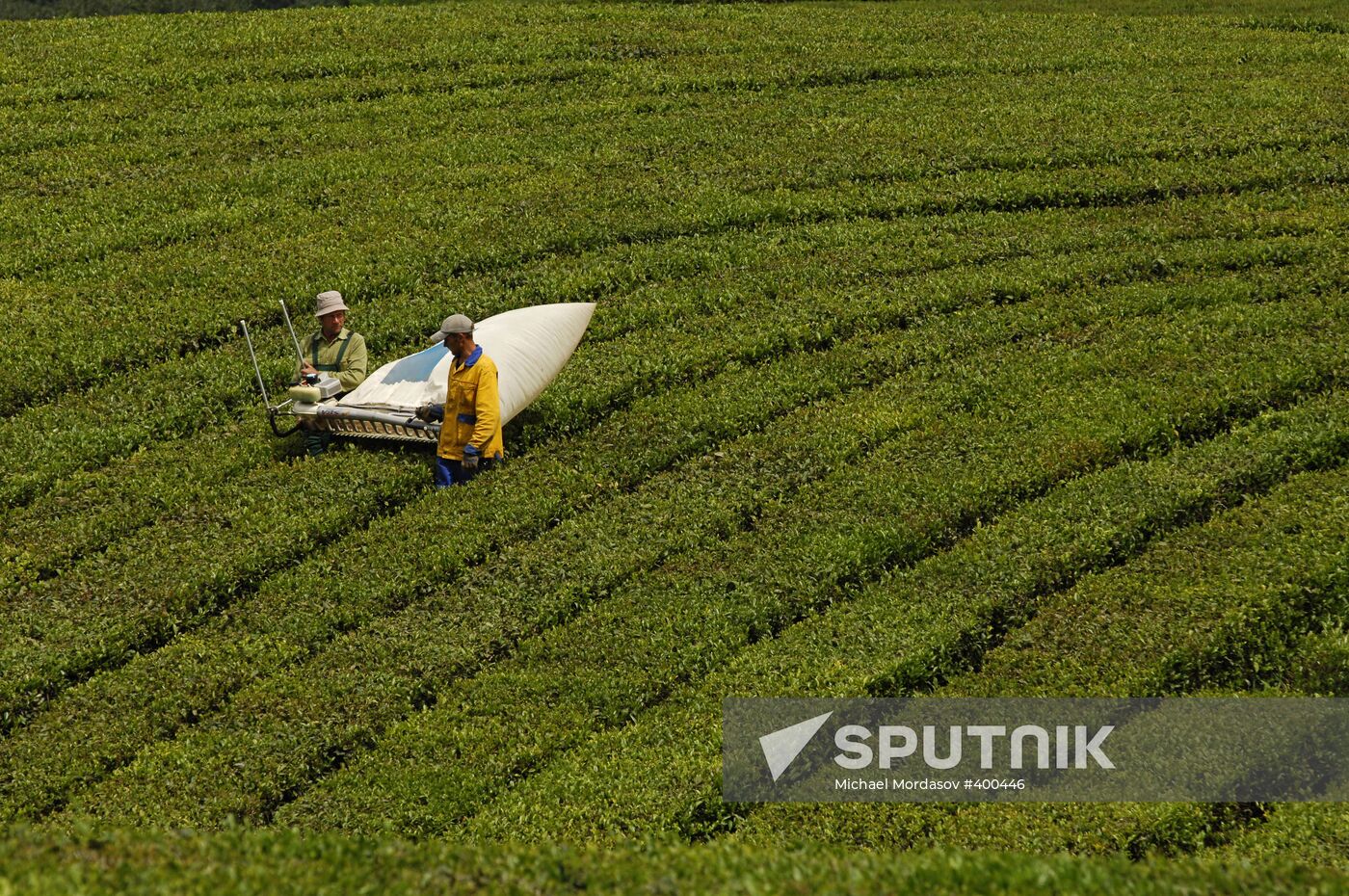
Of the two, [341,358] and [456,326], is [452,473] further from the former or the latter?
[341,358]

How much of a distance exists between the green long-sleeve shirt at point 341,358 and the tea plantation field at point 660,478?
1.30 meters

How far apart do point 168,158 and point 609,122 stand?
10970 mm

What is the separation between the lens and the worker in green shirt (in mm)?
19141

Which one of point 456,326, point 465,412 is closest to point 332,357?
point 465,412

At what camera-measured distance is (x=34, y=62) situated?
3741cm

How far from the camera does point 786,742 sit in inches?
531

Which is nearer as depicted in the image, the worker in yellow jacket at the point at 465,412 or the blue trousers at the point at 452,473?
the worker in yellow jacket at the point at 465,412

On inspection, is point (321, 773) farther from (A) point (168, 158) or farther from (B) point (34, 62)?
(B) point (34, 62)

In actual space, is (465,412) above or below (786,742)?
above

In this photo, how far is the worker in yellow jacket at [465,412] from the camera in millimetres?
17344

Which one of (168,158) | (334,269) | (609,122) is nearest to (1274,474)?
(334,269)

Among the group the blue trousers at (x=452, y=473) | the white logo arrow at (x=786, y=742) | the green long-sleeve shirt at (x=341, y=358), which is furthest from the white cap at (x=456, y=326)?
the white logo arrow at (x=786, y=742)

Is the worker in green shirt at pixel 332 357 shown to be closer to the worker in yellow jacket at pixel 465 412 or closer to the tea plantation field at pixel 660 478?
the tea plantation field at pixel 660 478

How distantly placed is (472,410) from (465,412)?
0.12 metres
